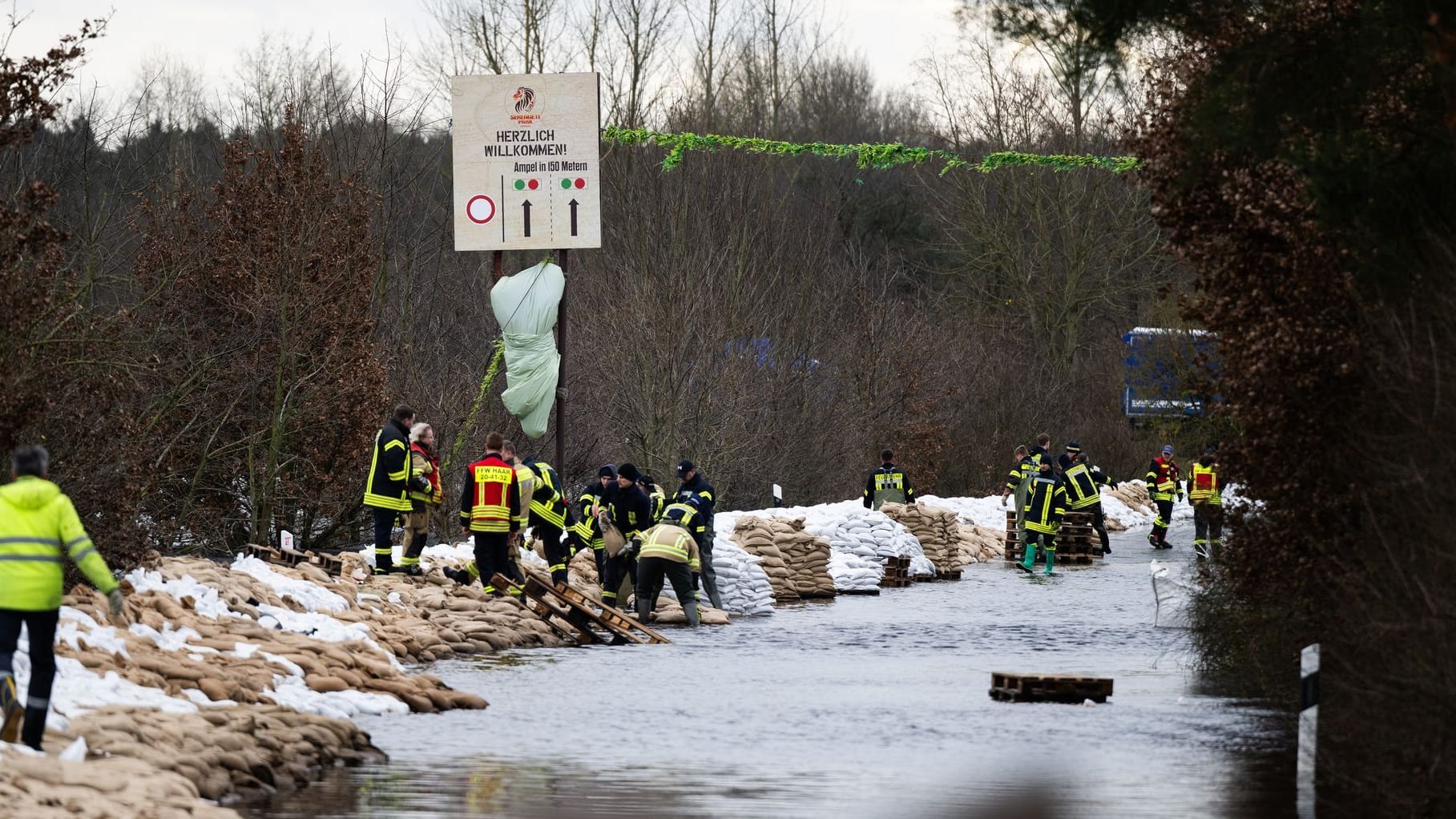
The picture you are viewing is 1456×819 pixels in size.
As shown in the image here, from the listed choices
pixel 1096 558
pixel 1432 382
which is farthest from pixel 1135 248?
pixel 1432 382

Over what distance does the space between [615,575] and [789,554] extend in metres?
5.62

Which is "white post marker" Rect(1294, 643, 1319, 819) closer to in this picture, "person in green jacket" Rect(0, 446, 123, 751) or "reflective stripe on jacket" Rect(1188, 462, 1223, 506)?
"person in green jacket" Rect(0, 446, 123, 751)

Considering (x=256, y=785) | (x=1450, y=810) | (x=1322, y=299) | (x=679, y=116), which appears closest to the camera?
(x=1450, y=810)

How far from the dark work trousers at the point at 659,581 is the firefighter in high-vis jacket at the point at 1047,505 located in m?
8.67

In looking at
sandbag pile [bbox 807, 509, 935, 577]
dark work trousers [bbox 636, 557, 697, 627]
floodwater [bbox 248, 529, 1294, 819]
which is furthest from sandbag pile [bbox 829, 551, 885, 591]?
floodwater [bbox 248, 529, 1294, 819]

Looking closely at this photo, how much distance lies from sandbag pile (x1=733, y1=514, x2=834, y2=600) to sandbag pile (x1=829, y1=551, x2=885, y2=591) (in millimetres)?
260

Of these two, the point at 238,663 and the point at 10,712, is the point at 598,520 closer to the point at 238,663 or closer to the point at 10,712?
the point at 238,663

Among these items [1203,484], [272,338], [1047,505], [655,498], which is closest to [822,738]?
[655,498]

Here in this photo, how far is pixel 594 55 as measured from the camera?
51.2m

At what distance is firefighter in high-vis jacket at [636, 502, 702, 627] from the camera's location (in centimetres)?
2159

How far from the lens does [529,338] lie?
27.6 m

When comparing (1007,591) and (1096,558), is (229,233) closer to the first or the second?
(1007,591)

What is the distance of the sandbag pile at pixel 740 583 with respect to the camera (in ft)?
80.0

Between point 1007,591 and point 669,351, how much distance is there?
34.1 feet
